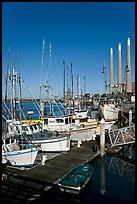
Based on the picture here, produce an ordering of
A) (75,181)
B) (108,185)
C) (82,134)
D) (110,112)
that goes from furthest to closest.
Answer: (110,112), (82,134), (108,185), (75,181)

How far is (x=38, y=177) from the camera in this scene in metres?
12.4

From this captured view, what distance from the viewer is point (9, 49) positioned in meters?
21.6

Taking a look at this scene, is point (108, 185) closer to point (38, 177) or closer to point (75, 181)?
point (75, 181)

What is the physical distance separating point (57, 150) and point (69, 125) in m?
6.00

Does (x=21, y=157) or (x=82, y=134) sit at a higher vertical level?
(x=82, y=134)

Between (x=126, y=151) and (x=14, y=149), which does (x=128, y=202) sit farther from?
(x=126, y=151)

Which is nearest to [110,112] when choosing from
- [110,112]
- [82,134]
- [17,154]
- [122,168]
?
[110,112]

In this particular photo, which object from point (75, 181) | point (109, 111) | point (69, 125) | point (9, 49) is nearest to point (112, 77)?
point (109, 111)

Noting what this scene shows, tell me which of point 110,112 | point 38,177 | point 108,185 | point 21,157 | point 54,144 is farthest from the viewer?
point 110,112

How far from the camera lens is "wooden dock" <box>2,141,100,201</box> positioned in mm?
10336

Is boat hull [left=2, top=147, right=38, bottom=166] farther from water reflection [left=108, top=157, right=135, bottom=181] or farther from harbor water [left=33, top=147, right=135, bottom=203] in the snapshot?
water reflection [left=108, top=157, right=135, bottom=181]

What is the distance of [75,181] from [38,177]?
2.23 m

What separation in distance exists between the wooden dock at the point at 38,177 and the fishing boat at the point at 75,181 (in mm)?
476

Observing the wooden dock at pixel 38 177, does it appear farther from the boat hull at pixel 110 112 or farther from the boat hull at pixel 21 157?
the boat hull at pixel 110 112
